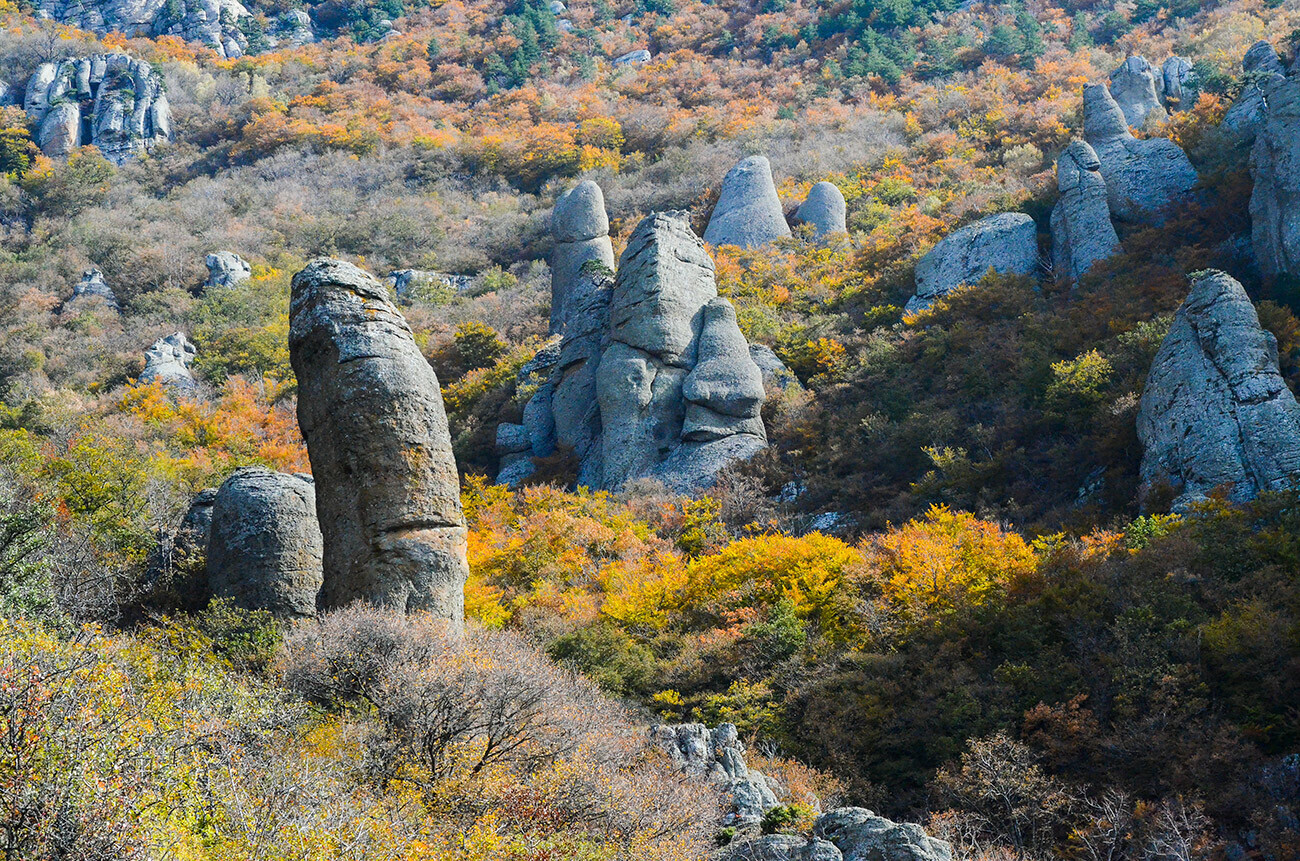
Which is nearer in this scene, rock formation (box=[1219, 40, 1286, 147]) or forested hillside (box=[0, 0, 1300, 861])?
forested hillside (box=[0, 0, 1300, 861])

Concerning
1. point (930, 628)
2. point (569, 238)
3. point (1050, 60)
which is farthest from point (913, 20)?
point (930, 628)

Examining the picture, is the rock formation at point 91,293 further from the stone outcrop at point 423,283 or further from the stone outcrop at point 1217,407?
the stone outcrop at point 1217,407

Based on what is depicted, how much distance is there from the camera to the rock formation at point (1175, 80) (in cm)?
3378

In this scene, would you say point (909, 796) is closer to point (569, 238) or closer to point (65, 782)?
point (65, 782)

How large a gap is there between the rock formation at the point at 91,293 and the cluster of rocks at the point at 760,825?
3529cm

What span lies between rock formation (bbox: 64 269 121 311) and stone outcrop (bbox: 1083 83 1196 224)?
34298mm

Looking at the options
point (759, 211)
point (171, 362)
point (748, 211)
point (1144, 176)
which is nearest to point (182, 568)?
point (171, 362)

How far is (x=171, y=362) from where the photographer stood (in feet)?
102

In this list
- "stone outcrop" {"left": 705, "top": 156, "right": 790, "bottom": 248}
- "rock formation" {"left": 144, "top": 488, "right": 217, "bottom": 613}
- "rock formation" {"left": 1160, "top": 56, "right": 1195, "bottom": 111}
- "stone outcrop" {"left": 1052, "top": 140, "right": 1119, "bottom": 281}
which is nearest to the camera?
"rock formation" {"left": 144, "top": 488, "right": 217, "bottom": 613}

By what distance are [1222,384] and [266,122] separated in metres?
50.9

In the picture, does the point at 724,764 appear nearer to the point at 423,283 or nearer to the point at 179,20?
the point at 423,283

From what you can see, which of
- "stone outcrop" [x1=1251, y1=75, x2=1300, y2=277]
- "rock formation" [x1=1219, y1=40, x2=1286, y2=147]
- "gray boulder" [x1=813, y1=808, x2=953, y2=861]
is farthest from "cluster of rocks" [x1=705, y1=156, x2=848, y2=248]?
"gray boulder" [x1=813, y1=808, x2=953, y2=861]

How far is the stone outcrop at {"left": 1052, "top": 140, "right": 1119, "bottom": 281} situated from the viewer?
22.8 metres

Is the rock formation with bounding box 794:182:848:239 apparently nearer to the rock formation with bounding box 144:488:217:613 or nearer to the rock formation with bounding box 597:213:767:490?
the rock formation with bounding box 597:213:767:490
